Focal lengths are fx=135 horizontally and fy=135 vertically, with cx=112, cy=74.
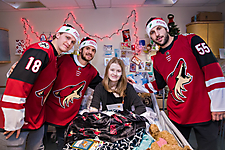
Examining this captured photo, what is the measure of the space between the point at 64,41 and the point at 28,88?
1.93 ft

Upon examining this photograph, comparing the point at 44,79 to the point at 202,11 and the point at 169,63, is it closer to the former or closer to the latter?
the point at 169,63

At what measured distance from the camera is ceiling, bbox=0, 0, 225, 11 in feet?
8.89

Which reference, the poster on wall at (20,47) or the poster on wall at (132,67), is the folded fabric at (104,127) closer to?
the poster on wall at (132,67)

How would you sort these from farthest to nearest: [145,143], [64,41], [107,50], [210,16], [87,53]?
1. [107,50]
2. [210,16]
3. [87,53]
4. [64,41]
5. [145,143]

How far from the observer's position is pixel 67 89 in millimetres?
1646

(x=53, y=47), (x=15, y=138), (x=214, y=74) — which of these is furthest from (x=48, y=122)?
(x=214, y=74)

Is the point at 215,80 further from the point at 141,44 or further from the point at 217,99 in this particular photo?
the point at 141,44

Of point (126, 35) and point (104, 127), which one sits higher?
point (126, 35)

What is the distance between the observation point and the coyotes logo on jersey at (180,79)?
1.33 metres

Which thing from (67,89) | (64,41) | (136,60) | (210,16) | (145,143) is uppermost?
(210,16)

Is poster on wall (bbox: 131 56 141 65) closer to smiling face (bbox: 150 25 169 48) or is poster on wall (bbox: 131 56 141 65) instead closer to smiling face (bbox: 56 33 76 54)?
smiling face (bbox: 150 25 169 48)

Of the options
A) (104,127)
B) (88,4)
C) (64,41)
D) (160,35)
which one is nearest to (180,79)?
(160,35)

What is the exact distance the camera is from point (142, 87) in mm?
1864

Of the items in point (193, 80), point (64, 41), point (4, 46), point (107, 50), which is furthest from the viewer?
point (107, 50)
